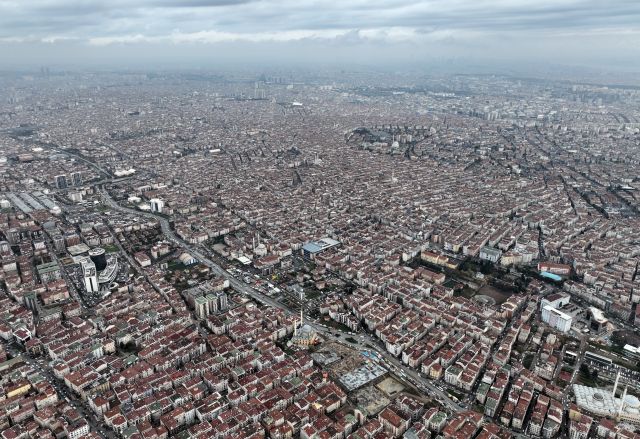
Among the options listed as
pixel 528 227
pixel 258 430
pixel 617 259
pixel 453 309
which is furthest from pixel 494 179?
pixel 258 430

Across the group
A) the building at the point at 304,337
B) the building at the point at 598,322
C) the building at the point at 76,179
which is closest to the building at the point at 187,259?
the building at the point at 304,337

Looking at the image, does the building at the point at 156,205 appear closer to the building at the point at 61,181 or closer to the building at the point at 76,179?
the building at the point at 76,179

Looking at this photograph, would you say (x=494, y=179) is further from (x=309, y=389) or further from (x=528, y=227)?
(x=309, y=389)

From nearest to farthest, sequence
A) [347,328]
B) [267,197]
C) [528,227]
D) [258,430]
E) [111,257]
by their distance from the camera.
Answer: [258,430], [347,328], [111,257], [528,227], [267,197]

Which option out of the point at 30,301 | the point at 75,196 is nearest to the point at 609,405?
the point at 30,301

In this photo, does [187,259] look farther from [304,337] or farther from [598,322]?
[598,322]

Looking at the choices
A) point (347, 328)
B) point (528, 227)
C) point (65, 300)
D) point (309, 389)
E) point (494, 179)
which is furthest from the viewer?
point (494, 179)
